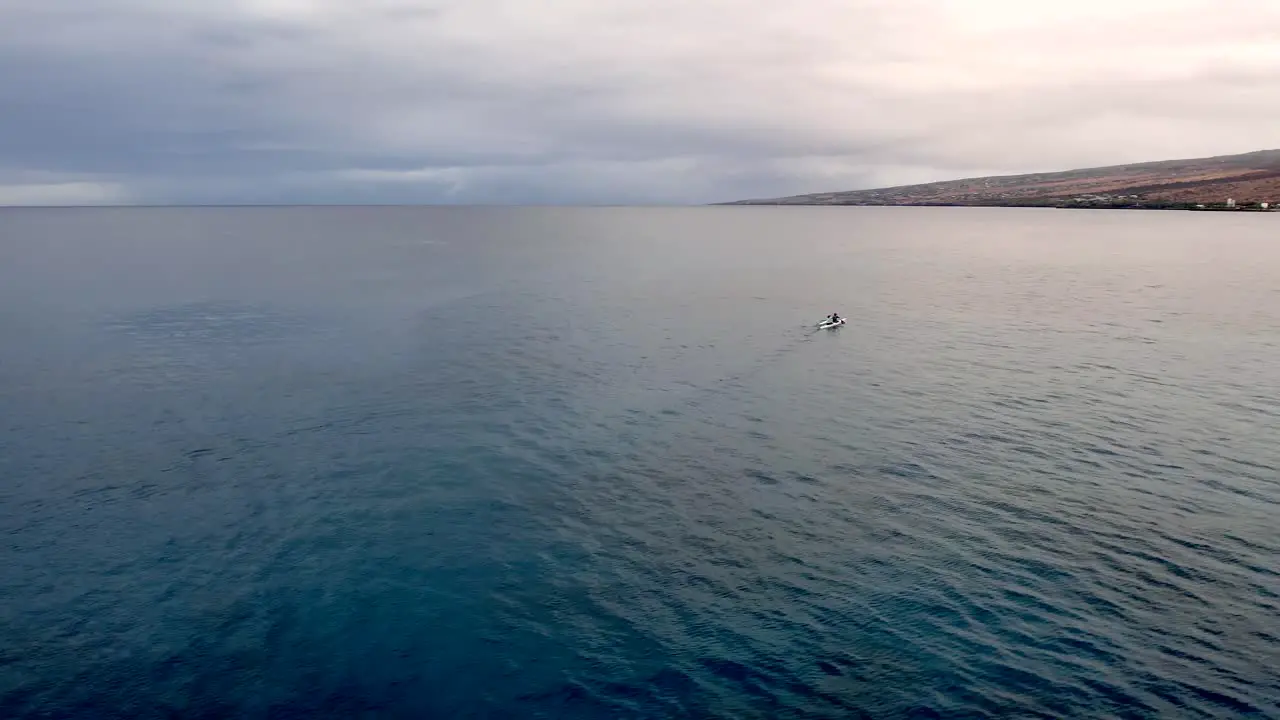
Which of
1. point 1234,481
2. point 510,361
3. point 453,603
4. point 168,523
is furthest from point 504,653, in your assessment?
point 510,361

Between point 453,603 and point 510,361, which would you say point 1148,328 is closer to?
point 510,361

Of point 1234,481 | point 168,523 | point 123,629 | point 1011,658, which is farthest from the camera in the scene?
point 1234,481

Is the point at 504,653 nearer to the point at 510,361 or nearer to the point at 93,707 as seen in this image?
the point at 93,707

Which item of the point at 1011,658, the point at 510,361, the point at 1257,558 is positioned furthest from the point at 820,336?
the point at 1011,658

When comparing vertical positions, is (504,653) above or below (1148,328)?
below

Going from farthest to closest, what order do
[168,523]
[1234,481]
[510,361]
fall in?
[510,361], [1234,481], [168,523]

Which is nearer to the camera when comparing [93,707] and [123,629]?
[93,707]
